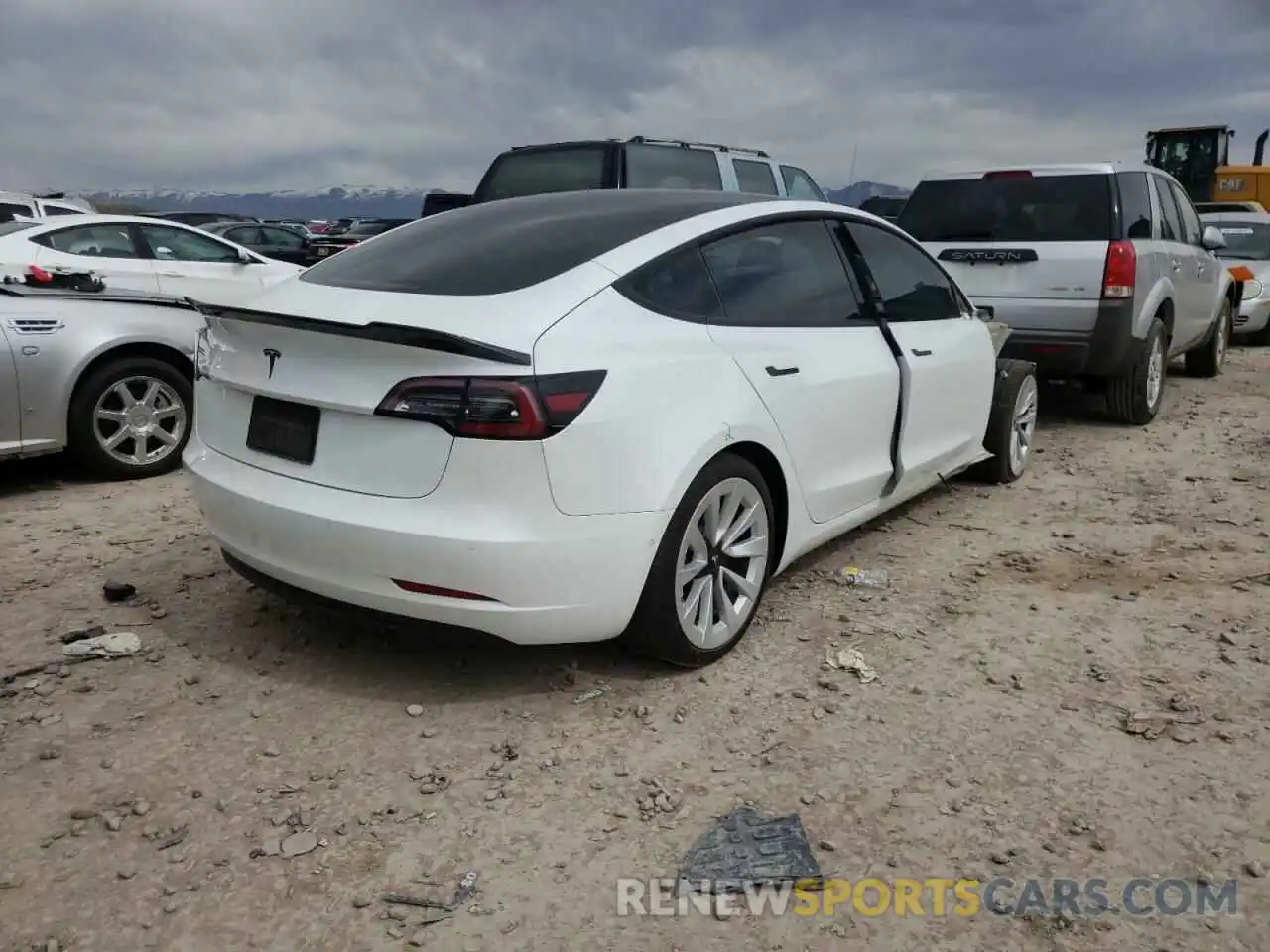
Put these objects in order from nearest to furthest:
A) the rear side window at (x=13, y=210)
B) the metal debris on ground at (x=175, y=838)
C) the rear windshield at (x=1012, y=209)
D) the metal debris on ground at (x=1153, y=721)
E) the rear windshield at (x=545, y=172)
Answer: the metal debris on ground at (x=175, y=838)
the metal debris on ground at (x=1153, y=721)
the rear windshield at (x=1012, y=209)
the rear windshield at (x=545, y=172)
the rear side window at (x=13, y=210)

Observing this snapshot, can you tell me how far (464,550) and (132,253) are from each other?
650 centimetres

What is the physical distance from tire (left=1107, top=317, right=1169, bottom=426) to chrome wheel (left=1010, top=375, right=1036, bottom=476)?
1604 mm

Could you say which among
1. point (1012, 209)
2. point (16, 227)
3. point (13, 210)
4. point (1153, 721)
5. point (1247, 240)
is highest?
point (1247, 240)

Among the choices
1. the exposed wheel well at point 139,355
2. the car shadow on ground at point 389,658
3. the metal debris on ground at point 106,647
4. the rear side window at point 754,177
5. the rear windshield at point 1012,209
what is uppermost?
the rear side window at point 754,177

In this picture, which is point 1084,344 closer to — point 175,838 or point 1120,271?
point 1120,271

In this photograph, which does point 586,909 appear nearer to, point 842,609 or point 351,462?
point 351,462

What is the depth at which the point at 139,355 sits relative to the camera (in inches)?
235

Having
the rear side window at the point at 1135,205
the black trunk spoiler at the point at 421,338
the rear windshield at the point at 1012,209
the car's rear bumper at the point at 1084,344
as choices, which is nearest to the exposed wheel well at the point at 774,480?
the black trunk spoiler at the point at 421,338

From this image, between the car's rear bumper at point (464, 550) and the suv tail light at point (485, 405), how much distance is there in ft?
0.32

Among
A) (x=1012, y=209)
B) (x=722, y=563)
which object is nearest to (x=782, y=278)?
(x=722, y=563)

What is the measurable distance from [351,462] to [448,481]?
1.08 ft

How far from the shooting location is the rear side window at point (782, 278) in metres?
3.67

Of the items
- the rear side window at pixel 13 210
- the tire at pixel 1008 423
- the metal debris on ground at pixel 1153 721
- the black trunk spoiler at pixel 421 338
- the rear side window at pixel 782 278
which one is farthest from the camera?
the rear side window at pixel 13 210

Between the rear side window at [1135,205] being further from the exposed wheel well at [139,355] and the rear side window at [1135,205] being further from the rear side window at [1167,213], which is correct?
the exposed wheel well at [139,355]
